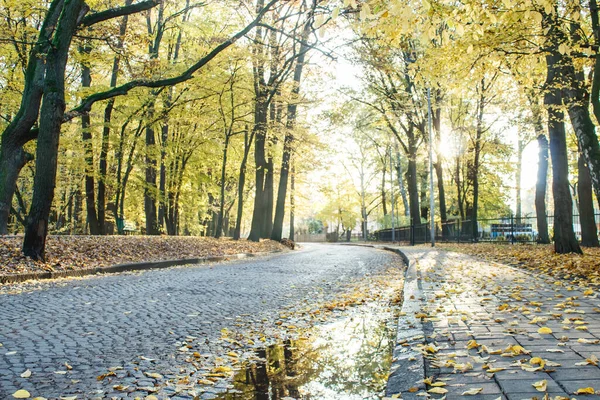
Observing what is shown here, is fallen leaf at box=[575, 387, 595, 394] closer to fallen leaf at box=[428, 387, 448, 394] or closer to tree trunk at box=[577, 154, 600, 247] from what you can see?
fallen leaf at box=[428, 387, 448, 394]

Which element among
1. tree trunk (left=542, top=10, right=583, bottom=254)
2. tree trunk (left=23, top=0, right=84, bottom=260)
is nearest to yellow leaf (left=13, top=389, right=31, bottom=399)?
tree trunk (left=23, top=0, right=84, bottom=260)

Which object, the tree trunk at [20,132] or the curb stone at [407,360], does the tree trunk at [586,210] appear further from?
the tree trunk at [20,132]

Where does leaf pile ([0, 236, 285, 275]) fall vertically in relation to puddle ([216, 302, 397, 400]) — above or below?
above

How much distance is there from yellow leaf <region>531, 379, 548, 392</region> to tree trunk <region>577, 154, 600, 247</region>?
1909 centimetres

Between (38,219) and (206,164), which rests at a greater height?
(206,164)

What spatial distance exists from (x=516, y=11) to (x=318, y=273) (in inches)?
292

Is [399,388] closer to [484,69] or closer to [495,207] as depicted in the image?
[484,69]

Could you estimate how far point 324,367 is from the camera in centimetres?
394

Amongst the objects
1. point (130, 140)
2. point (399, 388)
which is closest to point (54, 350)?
point (399, 388)

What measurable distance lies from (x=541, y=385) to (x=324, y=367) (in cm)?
167

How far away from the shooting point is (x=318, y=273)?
12.1 m

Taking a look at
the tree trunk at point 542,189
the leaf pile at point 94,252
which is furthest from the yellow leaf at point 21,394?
the tree trunk at point 542,189

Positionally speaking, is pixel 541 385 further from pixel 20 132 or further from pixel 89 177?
pixel 89 177

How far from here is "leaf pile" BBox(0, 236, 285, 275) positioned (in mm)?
10266
